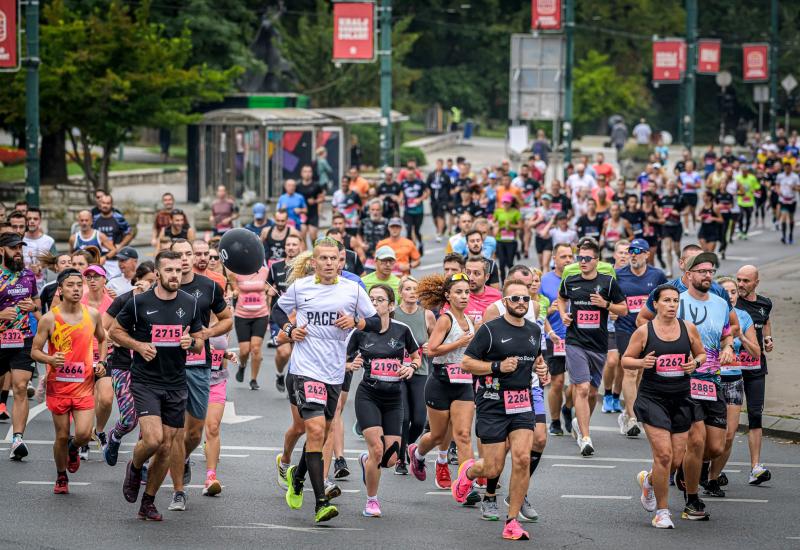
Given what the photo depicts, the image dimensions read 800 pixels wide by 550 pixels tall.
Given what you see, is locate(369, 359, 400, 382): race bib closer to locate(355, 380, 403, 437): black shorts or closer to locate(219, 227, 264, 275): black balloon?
locate(355, 380, 403, 437): black shorts

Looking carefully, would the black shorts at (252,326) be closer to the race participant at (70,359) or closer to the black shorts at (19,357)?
the black shorts at (19,357)

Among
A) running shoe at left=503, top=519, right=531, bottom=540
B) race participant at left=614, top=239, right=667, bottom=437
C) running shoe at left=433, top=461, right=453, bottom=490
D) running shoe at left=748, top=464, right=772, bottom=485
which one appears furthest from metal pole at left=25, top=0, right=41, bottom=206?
running shoe at left=503, top=519, right=531, bottom=540

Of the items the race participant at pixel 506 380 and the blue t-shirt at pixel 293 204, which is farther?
the blue t-shirt at pixel 293 204

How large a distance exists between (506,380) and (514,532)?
101 cm

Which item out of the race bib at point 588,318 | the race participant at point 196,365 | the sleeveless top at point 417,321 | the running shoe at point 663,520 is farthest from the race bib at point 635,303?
the race participant at point 196,365

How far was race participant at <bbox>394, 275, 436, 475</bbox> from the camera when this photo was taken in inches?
480

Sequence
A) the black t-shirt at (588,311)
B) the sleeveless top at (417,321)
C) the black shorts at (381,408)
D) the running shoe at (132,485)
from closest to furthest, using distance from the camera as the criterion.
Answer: the running shoe at (132,485), the black shorts at (381,408), the sleeveless top at (417,321), the black t-shirt at (588,311)

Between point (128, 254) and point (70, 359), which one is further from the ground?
point (128, 254)

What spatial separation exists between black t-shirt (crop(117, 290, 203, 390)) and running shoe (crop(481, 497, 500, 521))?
2.27 metres

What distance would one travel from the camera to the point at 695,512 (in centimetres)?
1097

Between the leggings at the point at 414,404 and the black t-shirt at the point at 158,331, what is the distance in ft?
6.78

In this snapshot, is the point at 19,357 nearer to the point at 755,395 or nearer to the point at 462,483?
the point at 462,483

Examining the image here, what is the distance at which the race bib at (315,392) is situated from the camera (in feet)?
35.3

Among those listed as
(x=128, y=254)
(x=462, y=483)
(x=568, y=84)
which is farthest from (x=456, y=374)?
(x=568, y=84)
